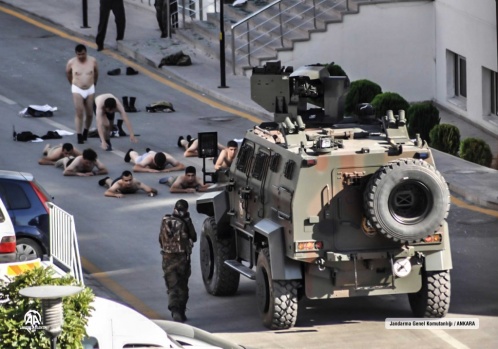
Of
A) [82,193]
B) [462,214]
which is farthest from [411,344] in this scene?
[82,193]

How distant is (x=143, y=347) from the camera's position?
42.0 ft

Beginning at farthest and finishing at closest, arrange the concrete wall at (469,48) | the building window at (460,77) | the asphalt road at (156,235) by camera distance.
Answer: the building window at (460,77) → the concrete wall at (469,48) → the asphalt road at (156,235)

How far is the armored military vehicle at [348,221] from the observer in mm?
17531

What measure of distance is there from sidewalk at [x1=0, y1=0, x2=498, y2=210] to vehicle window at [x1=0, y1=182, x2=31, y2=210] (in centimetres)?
839

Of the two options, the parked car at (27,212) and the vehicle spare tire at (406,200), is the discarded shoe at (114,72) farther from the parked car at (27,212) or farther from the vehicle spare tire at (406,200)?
the vehicle spare tire at (406,200)

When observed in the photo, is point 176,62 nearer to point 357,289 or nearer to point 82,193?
point 82,193

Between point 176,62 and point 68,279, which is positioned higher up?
point 68,279

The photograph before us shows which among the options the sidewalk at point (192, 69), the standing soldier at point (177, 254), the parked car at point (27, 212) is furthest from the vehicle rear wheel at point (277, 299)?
the sidewalk at point (192, 69)

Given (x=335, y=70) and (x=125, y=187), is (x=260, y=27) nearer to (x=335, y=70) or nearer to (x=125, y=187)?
(x=335, y=70)

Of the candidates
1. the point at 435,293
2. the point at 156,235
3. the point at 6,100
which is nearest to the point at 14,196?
the point at 156,235

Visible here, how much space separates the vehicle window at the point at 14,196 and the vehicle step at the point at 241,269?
3012 millimetres

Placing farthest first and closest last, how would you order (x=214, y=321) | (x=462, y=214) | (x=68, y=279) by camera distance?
(x=462, y=214) < (x=214, y=321) < (x=68, y=279)

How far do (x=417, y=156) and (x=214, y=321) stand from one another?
335cm

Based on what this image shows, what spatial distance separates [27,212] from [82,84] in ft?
30.3
